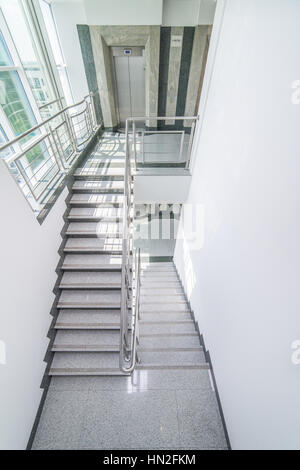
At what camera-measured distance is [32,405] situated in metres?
1.93

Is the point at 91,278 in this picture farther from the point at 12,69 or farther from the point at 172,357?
the point at 12,69

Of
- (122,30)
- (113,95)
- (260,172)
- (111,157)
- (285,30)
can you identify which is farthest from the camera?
(113,95)

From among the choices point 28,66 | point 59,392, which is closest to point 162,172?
point 28,66

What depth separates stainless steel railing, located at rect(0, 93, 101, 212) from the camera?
2427 millimetres

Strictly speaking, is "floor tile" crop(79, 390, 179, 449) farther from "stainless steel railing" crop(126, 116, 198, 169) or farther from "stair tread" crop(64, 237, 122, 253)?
"stainless steel railing" crop(126, 116, 198, 169)

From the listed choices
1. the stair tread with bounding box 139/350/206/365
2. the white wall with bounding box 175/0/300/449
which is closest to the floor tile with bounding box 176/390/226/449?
the white wall with bounding box 175/0/300/449

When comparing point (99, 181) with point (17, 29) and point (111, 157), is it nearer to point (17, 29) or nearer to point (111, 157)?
point (111, 157)

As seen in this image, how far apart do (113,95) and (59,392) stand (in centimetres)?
592

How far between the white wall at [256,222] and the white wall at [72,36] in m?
3.51

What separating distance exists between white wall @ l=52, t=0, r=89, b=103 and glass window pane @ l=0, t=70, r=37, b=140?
180 cm

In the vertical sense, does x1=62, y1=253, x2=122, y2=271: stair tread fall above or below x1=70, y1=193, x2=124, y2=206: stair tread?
below

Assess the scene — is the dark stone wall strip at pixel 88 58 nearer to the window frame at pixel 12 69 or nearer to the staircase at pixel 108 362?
the window frame at pixel 12 69
